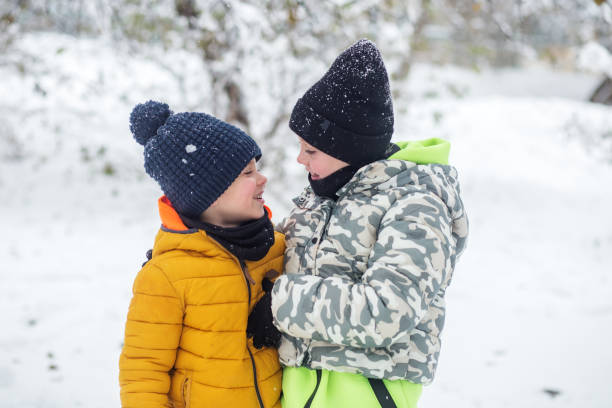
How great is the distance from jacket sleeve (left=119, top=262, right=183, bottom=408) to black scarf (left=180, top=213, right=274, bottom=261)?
7.7 inches

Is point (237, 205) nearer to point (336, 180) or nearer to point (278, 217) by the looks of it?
point (336, 180)

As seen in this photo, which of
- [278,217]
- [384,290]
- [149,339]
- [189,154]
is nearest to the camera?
[384,290]

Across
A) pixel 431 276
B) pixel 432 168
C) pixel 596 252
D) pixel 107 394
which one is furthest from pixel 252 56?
pixel 596 252

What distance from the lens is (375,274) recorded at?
1415 millimetres

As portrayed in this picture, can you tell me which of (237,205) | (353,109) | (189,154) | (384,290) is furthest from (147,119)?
(384,290)

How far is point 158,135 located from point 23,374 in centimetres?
241

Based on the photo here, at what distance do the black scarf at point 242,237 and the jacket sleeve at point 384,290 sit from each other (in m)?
0.16

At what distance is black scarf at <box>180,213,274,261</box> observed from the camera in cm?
158

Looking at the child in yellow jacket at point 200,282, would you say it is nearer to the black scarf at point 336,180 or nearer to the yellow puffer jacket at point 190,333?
the yellow puffer jacket at point 190,333

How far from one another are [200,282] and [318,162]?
581mm

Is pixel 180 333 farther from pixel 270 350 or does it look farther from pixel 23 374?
pixel 23 374

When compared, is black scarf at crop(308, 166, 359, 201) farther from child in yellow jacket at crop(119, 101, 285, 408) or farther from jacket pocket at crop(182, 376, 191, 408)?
jacket pocket at crop(182, 376, 191, 408)

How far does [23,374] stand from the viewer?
315 cm

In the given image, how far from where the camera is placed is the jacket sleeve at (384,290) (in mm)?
1374
